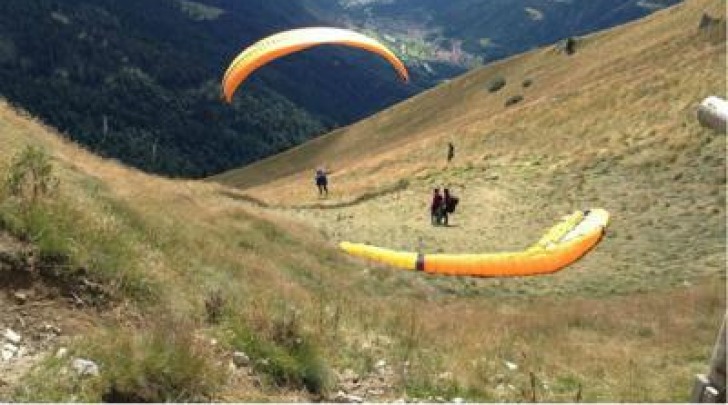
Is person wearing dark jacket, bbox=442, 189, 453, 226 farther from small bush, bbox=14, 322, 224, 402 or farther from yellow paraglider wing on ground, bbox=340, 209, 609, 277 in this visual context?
small bush, bbox=14, 322, 224, 402

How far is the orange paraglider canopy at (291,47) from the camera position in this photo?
30737 millimetres

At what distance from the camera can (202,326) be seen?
11156 mm

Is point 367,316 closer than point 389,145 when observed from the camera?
Yes

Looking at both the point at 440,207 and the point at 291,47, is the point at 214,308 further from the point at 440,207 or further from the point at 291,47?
the point at 440,207

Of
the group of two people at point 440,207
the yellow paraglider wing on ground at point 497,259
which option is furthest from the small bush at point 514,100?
the yellow paraglider wing on ground at point 497,259

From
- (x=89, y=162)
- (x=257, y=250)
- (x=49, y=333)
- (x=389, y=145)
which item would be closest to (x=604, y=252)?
(x=257, y=250)

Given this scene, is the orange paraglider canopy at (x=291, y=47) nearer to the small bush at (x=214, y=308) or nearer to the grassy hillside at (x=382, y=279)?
the grassy hillside at (x=382, y=279)

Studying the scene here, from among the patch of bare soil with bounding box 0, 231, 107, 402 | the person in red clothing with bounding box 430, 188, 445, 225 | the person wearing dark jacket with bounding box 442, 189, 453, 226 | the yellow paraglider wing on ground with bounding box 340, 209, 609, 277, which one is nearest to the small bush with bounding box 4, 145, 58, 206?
the patch of bare soil with bounding box 0, 231, 107, 402

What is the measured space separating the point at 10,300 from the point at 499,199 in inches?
1408

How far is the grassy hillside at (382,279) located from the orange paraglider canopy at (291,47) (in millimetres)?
4636

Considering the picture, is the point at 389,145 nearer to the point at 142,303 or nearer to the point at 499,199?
the point at 499,199

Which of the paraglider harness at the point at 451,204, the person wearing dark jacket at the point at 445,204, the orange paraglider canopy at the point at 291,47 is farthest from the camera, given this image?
the paraglider harness at the point at 451,204

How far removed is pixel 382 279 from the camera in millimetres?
27000

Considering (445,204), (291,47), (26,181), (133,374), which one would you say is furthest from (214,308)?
(445,204)
